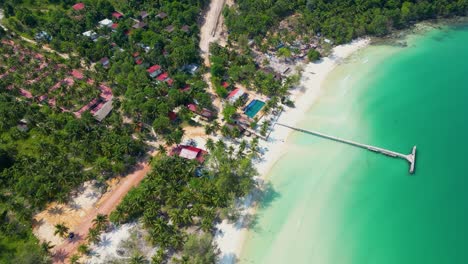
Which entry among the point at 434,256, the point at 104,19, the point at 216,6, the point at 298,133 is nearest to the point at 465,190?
the point at 434,256

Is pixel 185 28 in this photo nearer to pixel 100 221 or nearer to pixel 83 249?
pixel 100 221

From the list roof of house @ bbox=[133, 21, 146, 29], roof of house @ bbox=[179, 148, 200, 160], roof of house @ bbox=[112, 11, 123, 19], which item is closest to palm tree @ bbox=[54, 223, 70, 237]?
roof of house @ bbox=[179, 148, 200, 160]

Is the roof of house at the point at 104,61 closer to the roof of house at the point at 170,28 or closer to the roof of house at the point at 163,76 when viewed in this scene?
the roof of house at the point at 163,76

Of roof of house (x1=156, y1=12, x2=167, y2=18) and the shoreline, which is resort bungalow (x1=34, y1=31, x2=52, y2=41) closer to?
roof of house (x1=156, y1=12, x2=167, y2=18)

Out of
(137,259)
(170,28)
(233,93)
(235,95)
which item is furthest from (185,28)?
(137,259)

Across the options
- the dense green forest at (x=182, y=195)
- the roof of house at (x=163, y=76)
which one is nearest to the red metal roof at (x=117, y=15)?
the roof of house at (x=163, y=76)

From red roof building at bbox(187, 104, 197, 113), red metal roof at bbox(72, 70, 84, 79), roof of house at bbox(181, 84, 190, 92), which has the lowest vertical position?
red roof building at bbox(187, 104, 197, 113)
